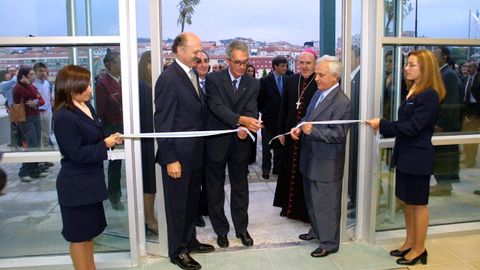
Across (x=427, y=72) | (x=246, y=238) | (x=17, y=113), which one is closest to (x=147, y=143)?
(x=17, y=113)

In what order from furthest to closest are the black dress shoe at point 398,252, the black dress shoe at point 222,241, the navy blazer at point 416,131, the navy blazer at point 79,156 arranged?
1. the black dress shoe at point 222,241
2. the black dress shoe at point 398,252
3. the navy blazer at point 416,131
4. the navy blazer at point 79,156

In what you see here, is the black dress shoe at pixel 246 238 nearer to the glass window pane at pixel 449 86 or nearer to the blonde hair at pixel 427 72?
the glass window pane at pixel 449 86

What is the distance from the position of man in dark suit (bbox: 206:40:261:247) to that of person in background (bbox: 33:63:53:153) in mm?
1193

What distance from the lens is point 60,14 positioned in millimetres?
3221

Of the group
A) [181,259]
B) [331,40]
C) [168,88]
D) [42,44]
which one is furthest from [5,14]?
[331,40]

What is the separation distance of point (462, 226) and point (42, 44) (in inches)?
152

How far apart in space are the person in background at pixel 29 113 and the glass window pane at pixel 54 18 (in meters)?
Answer: 0.29

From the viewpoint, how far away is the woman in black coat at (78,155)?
2.56 meters

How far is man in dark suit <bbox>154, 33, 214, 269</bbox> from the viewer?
3.19 m

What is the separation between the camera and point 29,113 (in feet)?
10.8

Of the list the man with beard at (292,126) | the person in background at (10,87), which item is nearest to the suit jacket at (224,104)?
the man with beard at (292,126)

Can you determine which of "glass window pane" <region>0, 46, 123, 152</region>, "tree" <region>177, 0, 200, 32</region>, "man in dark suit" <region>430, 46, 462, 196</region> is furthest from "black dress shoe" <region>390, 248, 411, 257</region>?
"tree" <region>177, 0, 200, 32</region>

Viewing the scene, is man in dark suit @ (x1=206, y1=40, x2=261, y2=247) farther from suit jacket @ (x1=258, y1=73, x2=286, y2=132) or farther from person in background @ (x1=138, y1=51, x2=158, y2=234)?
suit jacket @ (x1=258, y1=73, x2=286, y2=132)

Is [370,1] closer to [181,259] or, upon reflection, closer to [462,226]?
[462,226]
